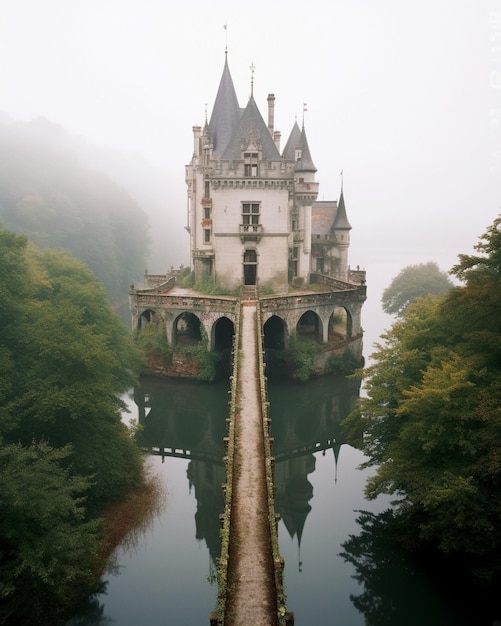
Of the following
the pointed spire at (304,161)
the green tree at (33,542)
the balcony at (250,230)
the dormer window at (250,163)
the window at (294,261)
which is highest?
the pointed spire at (304,161)

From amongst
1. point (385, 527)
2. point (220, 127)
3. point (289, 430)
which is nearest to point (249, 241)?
point (220, 127)

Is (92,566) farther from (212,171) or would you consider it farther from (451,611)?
(212,171)

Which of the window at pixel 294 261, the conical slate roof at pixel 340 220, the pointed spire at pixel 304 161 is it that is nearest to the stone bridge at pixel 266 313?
the window at pixel 294 261

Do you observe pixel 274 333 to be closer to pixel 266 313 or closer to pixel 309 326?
pixel 309 326

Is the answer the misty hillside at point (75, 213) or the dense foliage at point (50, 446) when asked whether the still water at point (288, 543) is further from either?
the misty hillside at point (75, 213)

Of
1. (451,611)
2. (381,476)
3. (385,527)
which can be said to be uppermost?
(381,476)
